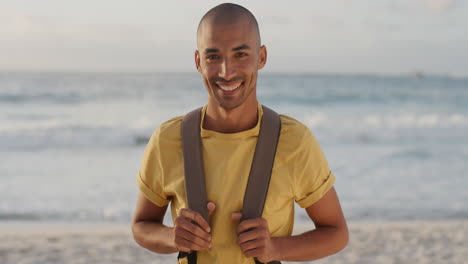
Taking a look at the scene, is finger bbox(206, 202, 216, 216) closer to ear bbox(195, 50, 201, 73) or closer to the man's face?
the man's face

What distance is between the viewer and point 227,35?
1.73 metres

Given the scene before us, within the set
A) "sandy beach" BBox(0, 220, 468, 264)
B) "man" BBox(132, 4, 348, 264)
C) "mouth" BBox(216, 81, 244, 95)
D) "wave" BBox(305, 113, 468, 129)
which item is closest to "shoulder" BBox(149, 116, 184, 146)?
"man" BBox(132, 4, 348, 264)

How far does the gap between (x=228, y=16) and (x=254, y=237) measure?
654 mm

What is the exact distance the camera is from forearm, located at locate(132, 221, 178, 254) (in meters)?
1.84

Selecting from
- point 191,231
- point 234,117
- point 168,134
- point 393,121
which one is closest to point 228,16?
point 234,117

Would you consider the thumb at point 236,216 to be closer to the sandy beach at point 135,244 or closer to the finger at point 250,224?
the finger at point 250,224

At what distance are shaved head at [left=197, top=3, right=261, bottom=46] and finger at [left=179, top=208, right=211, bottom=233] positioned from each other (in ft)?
1.76

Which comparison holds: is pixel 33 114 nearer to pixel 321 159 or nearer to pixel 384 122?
pixel 384 122

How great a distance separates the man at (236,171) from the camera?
1714 mm

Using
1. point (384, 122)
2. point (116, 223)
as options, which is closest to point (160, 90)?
point (384, 122)

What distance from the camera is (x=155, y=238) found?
74.7 inches

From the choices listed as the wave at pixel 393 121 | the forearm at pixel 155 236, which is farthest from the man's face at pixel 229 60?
the wave at pixel 393 121

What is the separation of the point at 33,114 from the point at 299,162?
764 inches

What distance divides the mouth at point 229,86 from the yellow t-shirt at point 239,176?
14 cm
